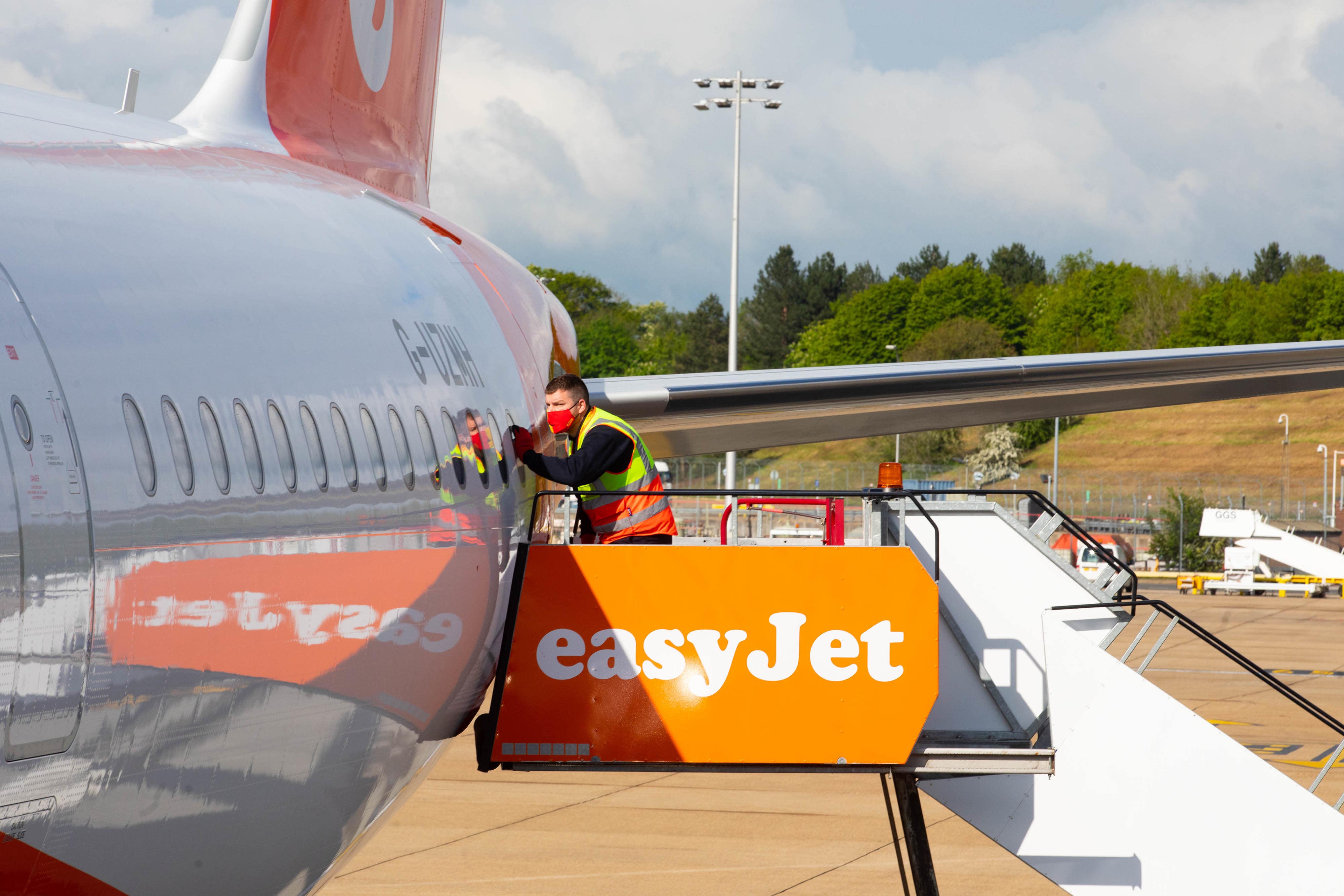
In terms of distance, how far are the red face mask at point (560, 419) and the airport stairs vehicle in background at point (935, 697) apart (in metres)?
1.57

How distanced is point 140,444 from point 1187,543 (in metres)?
56.5

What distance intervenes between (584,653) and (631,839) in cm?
637

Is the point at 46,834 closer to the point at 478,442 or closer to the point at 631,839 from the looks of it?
the point at 478,442

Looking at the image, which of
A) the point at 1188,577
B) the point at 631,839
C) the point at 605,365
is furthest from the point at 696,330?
the point at 631,839

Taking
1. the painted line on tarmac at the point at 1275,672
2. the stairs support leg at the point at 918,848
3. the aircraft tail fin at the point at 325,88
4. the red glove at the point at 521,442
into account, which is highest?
the aircraft tail fin at the point at 325,88

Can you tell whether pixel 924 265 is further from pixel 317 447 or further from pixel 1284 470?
pixel 317 447

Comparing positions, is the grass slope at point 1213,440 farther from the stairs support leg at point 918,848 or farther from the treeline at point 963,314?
the stairs support leg at point 918,848

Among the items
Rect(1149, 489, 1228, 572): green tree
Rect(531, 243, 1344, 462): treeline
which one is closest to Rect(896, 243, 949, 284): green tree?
Rect(531, 243, 1344, 462): treeline

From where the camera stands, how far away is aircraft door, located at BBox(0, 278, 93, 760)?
9.79 ft

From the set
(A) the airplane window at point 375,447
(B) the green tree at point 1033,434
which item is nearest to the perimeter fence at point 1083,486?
(B) the green tree at point 1033,434

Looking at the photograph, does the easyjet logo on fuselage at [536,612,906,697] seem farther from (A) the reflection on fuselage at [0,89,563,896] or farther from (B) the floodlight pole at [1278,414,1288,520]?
(B) the floodlight pole at [1278,414,1288,520]

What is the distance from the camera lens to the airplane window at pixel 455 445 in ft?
20.3

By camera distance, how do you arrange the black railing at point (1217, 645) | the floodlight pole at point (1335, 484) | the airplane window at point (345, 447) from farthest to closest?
the floodlight pole at point (1335, 484) → the black railing at point (1217, 645) → the airplane window at point (345, 447)

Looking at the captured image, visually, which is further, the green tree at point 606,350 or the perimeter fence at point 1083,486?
the green tree at point 606,350
